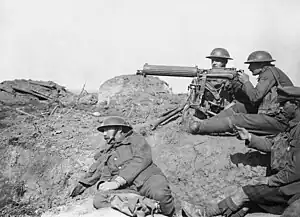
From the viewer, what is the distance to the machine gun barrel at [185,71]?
794cm

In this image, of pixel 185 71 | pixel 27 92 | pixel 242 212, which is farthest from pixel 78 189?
pixel 27 92

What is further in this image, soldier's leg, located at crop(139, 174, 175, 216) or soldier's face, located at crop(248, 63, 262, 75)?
soldier's face, located at crop(248, 63, 262, 75)

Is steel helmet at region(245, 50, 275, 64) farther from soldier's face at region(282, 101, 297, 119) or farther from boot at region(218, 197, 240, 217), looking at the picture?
boot at region(218, 197, 240, 217)

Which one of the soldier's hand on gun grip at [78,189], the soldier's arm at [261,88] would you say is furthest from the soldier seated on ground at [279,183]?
the soldier's hand on gun grip at [78,189]

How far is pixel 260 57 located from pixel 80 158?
13.0 feet

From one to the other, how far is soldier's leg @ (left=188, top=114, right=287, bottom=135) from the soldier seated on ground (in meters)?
1.12

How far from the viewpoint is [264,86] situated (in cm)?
711

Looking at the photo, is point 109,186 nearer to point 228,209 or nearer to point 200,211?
point 200,211

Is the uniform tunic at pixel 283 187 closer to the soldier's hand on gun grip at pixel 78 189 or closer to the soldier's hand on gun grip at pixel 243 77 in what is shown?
the soldier's hand on gun grip at pixel 243 77

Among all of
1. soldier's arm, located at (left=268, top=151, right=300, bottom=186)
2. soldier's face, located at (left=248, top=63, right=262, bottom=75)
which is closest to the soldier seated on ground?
soldier's arm, located at (left=268, top=151, right=300, bottom=186)

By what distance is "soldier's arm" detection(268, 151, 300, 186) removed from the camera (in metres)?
5.04

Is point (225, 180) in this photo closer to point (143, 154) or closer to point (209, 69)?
point (143, 154)

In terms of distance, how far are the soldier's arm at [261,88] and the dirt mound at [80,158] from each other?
930 millimetres

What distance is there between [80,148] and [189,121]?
→ 2377 millimetres
